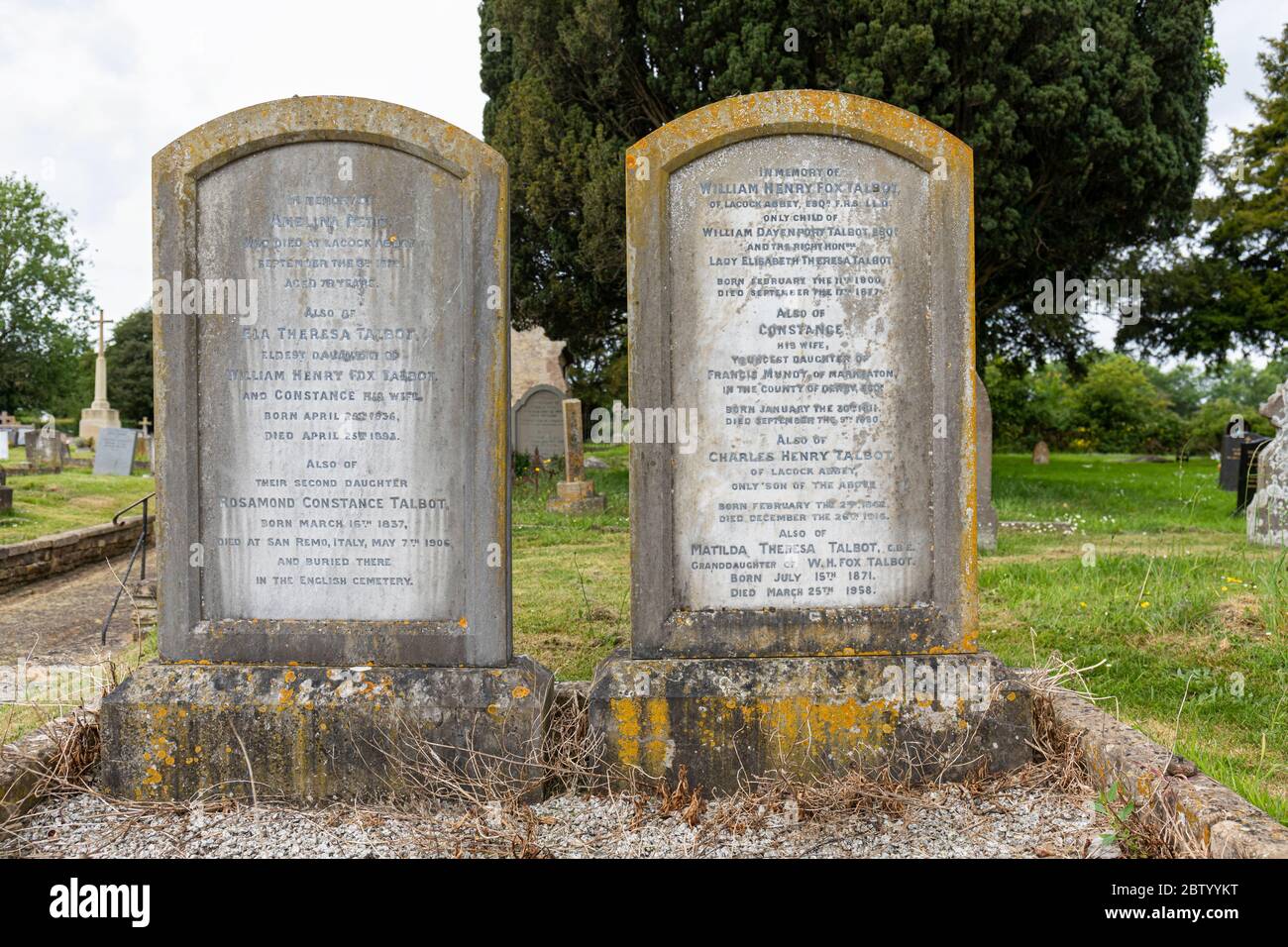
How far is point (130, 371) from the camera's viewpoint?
4353cm

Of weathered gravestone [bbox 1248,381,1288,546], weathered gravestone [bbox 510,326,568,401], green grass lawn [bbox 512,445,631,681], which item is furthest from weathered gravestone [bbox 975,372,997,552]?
weathered gravestone [bbox 510,326,568,401]

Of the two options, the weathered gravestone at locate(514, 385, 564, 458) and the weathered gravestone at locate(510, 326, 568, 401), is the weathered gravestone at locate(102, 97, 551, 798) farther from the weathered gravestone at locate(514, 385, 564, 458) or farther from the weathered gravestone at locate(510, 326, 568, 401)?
the weathered gravestone at locate(510, 326, 568, 401)

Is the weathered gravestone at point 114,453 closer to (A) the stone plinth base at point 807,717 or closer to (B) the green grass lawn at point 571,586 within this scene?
(B) the green grass lawn at point 571,586

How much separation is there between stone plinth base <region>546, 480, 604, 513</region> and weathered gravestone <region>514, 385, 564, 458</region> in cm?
685

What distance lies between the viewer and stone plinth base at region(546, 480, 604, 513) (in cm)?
1243

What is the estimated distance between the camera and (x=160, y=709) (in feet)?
10.6

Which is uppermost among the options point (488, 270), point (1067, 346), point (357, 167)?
point (1067, 346)

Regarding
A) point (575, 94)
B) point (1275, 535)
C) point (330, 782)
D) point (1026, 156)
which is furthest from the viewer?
point (575, 94)

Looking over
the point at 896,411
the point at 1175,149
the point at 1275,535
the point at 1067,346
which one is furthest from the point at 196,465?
the point at 1067,346

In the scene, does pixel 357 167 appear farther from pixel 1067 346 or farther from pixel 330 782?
pixel 1067 346

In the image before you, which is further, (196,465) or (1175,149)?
(1175,149)

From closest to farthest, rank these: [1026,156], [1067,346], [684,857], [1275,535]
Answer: [684,857] < [1275,535] < [1026,156] < [1067,346]

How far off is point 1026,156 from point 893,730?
432 inches

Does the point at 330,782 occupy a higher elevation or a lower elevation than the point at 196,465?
lower
